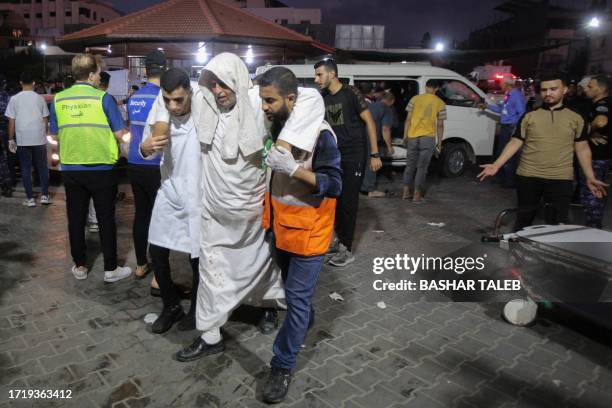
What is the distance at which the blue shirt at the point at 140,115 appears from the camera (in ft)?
12.7

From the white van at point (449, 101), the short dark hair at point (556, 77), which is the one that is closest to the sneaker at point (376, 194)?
the white van at point (449, 101)

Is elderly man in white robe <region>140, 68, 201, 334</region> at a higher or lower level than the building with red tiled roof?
lower

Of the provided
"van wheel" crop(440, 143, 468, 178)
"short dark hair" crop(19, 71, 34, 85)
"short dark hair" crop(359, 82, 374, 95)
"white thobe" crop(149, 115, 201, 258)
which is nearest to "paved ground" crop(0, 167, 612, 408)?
"white thobe" crop(149, 115, 201, 258)

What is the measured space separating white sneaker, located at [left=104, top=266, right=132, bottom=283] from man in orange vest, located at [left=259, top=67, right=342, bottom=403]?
7.42 ft

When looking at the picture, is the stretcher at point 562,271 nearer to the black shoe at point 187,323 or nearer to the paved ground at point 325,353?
the paved ground at point 325,353

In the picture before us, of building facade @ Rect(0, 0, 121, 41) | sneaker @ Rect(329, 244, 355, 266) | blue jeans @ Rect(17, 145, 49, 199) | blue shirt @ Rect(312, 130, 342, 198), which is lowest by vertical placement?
sneaker @ Rect(329, 244, 355, 266)

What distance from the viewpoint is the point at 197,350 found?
10.4 feet

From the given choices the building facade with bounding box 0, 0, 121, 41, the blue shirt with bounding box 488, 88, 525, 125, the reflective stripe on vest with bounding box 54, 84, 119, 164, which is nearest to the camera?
the reflective stripe on vest with bounding box 54, 84, 119, 164

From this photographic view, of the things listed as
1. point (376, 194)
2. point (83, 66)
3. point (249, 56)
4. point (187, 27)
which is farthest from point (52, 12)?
point (83, 66)

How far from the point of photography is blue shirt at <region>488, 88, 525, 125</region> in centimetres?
899

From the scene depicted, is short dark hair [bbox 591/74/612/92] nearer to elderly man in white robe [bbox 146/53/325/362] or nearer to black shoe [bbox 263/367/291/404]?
elderly man in white robe [bbox 146/53/325/362]

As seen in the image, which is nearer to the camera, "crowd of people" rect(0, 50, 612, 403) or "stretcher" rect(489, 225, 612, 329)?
"crowd of people" rect(0, 50, 612, 403)

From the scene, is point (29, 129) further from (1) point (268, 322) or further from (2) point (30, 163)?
(1) point (268, 322)

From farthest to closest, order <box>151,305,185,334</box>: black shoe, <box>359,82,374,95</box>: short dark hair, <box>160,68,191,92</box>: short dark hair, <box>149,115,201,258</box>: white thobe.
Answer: <box>359,82,374,95</box>: short dark hair
<box>151,305,185,334</box>: black shoe
<box>149,115,201,258</box>: white thobe
<box>160,68,191,92</box>: short dark hair
